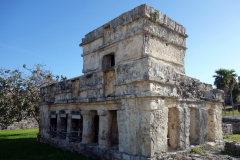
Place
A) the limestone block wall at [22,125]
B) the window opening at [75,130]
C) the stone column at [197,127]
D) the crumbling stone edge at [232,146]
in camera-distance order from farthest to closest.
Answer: the limestone block wall at [22,125]
the window opening at [75,130]
the stone column at [197,127]
the crumbling stone edge at [232,146]

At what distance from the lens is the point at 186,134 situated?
6.18 meters

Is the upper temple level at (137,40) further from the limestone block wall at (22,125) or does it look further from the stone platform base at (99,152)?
the limestone block wall at (22,125)

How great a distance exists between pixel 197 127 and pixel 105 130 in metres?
3.43

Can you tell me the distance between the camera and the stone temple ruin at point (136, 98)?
5.01m

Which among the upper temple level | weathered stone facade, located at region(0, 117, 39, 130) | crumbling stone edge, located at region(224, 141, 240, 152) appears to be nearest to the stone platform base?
crumbling stone edge, located at region(224, 141, 240, 152)

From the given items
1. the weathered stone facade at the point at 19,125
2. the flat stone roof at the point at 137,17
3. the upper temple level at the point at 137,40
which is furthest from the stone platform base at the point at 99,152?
the weathered stone facade at the point at 19,125

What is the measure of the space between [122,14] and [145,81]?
304 cm

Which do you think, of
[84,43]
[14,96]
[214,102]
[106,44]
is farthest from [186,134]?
[14,96]

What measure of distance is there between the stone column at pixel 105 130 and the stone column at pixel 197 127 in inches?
124

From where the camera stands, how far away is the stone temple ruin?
5012mm

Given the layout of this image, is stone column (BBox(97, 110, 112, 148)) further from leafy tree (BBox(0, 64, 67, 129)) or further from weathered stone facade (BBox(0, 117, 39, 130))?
weathered stone facade (BBox(0, 117, 39, 130))

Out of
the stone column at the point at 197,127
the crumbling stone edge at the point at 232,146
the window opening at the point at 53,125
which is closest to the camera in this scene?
the crumbling stone edge at the point at 232,146

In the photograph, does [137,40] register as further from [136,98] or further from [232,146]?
[232,146]

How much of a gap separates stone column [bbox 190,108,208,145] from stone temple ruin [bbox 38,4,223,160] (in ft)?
0.11
